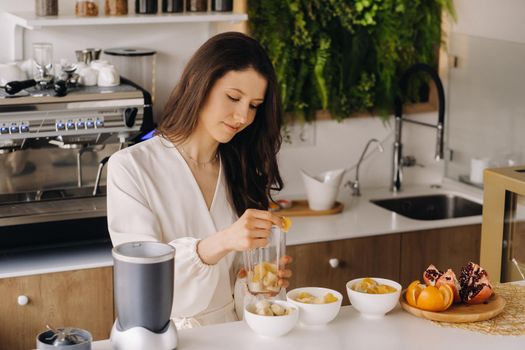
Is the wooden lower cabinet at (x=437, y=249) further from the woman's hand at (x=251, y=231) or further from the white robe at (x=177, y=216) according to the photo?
the woman's hand at (x=251, y=231)

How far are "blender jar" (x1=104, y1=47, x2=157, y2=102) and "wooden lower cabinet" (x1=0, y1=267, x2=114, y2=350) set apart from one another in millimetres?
916

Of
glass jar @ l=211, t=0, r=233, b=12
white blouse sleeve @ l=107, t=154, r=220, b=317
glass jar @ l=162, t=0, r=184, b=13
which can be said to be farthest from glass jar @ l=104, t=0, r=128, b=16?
white blouse sleeve @ l=107, t=154, r=220, b=317

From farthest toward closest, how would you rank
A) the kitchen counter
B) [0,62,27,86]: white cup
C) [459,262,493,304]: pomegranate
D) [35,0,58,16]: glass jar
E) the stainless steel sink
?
the stainless steel sink → [35,0,58,16]: glass jar → [0,62,27,86]: white cup → [459,262,493,304]: pomegranate → the kitchen counter

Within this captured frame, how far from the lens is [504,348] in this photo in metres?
2.18

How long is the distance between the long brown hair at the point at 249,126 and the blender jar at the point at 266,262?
1.75 ft

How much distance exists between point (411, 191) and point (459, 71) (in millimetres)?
626

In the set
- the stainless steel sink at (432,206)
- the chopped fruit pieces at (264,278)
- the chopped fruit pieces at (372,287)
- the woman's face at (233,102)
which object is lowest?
the stainless steel sink at (432,206)

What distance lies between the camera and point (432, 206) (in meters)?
4.51

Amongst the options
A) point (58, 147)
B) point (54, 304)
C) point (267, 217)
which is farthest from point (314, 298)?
point (58, 147)

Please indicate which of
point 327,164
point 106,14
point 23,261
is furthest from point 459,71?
point 23,261

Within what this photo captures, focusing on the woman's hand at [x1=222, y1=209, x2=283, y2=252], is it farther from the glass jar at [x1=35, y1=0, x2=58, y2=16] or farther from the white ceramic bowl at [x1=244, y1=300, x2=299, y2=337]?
the glass jar at [x1=35, y1=0, x2=58, y2=16]

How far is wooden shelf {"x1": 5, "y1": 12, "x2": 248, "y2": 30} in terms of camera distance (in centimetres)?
354

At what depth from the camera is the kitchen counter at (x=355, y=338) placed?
2.17 m

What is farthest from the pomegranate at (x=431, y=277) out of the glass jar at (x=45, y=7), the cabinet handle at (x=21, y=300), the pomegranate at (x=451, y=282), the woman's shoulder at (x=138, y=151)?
the glass jar at (x=45, y=7)
